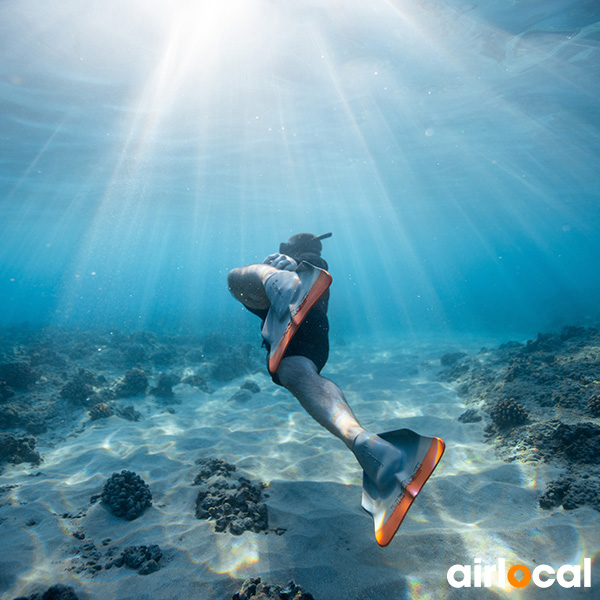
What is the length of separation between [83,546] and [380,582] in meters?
2.98

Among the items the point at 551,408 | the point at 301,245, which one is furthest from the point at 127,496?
the point at 551,408

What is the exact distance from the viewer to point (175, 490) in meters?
4.49

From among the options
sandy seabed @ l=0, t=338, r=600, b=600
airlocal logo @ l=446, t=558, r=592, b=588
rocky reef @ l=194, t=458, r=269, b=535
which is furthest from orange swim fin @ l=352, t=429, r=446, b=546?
rocky reef @ l=194, t=458, r=269, b=535

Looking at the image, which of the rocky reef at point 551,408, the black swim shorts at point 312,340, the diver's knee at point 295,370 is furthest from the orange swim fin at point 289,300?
the rocky reef at point 551,408

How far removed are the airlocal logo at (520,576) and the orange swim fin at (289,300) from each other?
2.32 metres

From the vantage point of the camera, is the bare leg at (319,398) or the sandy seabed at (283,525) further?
the sandy seabed at (283,525)

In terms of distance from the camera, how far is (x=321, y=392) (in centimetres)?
274

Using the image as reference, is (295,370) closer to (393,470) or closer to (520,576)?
(393,470)

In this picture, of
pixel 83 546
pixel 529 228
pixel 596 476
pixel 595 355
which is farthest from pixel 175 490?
pixel 529 228

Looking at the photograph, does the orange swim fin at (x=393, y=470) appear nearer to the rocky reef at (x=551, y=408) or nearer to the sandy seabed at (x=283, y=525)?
the sandy seabed at (x=283, y=525)

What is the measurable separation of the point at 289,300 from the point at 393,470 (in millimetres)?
1505

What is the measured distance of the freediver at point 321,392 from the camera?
7.10ft

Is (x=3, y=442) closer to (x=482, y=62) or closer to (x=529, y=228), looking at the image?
(x=482, y=62)

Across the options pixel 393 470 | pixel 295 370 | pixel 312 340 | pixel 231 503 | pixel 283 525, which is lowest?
pixel 283 525
